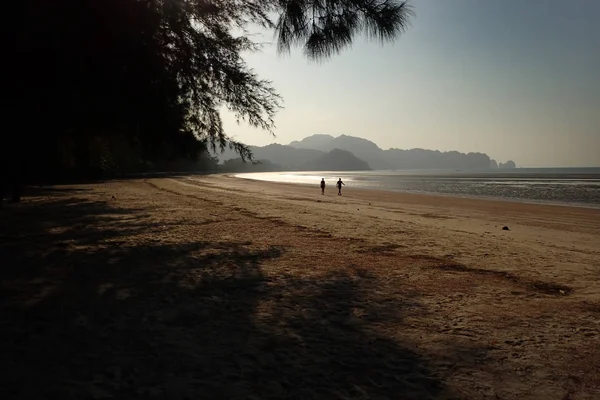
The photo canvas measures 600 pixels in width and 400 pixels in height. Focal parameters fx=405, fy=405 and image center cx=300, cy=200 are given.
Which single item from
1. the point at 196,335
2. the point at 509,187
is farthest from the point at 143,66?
the point at 509,187

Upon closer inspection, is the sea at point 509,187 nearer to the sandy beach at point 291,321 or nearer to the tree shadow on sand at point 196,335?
the sandy beach at point 291,321

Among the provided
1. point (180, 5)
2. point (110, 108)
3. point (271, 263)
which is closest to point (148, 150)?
point (110, 108)

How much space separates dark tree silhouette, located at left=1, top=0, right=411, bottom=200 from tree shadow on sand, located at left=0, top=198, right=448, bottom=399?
7.16 ft

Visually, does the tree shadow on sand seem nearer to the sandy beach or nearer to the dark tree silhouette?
the sandy beach

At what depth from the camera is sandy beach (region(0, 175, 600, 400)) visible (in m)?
2.68

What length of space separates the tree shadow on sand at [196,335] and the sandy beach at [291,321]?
15 millimetres

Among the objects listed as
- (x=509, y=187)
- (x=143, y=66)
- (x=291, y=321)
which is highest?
(x=143, y=66)

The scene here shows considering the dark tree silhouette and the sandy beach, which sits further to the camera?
the dark tree silhouette

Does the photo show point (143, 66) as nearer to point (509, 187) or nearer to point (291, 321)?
point (291, 321)

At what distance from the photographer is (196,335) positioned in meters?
3.46

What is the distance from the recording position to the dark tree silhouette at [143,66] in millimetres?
4793

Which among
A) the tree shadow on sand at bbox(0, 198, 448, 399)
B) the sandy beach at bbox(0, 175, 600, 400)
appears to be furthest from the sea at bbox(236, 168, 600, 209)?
the tree shadow on sand at bbox(0, 198, 448, 399)

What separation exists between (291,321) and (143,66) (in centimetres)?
423

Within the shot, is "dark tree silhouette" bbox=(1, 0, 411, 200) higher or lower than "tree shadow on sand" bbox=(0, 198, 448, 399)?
higher
